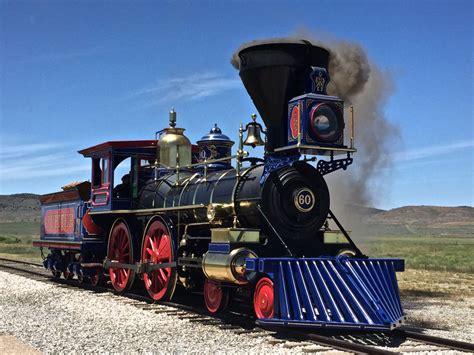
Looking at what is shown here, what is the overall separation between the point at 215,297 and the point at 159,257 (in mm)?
2285

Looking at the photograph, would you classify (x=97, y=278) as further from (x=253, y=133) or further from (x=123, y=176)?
(x=253, y=133)

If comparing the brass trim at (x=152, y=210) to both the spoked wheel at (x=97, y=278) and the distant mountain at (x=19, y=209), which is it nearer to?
the spoked wheel at (x=97, y=278)

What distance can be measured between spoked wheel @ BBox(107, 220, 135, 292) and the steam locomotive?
0.05m

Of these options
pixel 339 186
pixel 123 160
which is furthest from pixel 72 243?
pixel 339 186

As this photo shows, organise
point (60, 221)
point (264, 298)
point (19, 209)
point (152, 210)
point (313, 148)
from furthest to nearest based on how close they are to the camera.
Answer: point (19, 209) → point (60, 221) → point (152, 210) → point (313, 148) → point (264, 298)

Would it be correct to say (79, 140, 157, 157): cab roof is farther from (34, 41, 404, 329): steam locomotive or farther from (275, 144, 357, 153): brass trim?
(275, 144, 357, 153): brass trim

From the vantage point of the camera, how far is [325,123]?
9.48m

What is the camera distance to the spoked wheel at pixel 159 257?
1184 centimetres

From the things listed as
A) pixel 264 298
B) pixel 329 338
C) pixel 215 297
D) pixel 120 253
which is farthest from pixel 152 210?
pixel 329 338

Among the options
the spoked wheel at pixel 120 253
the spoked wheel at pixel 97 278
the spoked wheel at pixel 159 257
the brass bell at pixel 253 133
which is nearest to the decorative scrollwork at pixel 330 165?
the brass bell at pixel 253 133

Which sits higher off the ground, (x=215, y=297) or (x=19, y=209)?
(x=19, y=209)

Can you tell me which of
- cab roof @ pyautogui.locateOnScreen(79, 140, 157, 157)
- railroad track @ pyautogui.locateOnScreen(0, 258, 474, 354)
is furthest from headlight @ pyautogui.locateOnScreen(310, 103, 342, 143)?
cab roof @ pyautogui.locateOnScreen(79, 140, 157, 157)

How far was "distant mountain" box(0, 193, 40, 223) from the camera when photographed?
16512 cm

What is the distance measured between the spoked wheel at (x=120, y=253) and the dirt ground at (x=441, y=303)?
19.0ft
